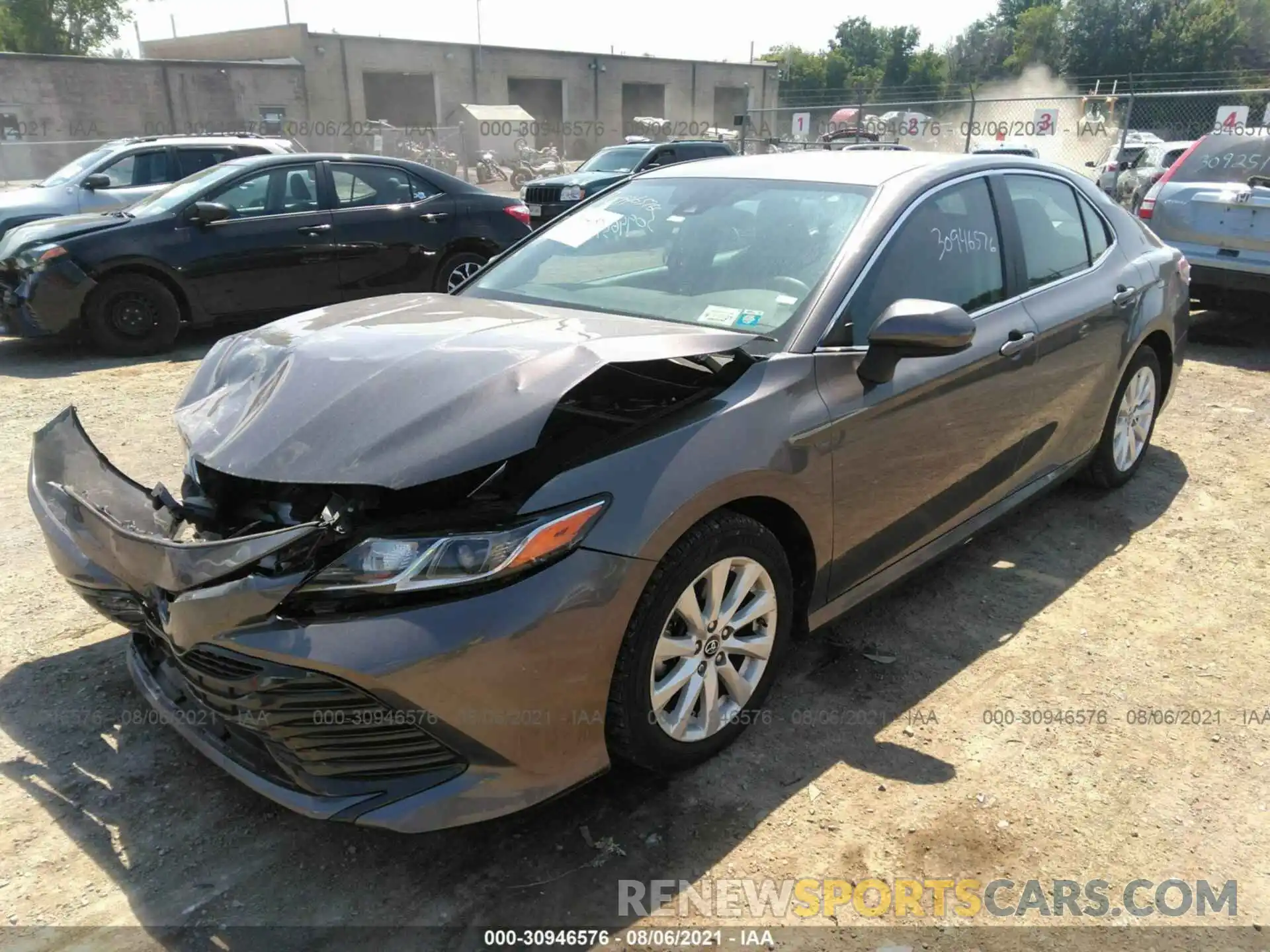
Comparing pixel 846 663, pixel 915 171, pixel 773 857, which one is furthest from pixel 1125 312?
pixel 773 857

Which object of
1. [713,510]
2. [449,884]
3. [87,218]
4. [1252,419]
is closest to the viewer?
[449,884]

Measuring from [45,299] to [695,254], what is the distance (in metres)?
6.26

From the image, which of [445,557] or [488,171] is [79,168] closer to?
[445,557]

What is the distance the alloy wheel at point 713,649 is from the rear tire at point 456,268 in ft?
22.1

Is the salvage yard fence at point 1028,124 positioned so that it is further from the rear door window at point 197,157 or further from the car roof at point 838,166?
the rear door window at point 197,157

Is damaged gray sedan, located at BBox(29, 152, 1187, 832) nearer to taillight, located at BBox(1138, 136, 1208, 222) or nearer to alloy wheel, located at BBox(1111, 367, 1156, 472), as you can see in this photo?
alloy wheel, located at BBox(1111, 367, 1156, 472)

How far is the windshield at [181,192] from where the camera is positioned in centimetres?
781

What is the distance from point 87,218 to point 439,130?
31.0m

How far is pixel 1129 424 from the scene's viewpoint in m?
4.81

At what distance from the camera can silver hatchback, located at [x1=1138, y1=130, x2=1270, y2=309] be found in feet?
24.7

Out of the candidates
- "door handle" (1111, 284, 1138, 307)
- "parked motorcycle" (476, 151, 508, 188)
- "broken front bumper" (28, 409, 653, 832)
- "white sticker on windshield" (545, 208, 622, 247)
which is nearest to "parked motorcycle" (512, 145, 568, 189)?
"parked motorcycle" (476, 151, 508, 188)

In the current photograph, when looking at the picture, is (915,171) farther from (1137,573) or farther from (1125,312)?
(1137,573)

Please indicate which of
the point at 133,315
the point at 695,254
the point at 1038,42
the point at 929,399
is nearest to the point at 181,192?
the point at 133,315

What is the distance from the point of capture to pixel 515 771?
2225 mm
